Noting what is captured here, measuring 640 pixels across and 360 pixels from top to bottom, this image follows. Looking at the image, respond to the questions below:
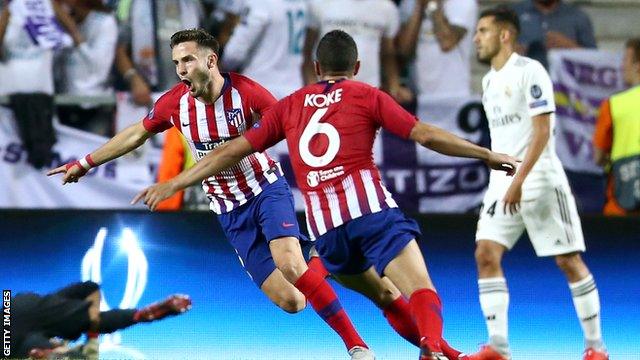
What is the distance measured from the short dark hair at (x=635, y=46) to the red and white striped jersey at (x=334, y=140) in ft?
11.5

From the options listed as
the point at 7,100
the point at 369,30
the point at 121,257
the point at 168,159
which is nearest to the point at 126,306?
the point at 121,257

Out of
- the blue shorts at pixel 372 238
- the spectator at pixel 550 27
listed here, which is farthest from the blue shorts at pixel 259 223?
the spectator at pixel 550 27

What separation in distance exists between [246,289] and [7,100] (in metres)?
2.18

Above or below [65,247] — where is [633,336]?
below

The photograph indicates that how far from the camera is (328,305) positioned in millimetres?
6441

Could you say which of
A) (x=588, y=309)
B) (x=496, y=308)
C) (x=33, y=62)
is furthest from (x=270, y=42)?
(x=588, y=309)

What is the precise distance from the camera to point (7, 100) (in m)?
8.93

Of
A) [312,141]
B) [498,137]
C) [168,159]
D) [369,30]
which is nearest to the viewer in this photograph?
[312,141]

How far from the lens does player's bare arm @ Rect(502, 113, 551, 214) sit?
23.1ft

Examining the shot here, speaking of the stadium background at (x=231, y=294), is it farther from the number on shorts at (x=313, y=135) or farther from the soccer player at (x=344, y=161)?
the number on shorts at (x=313, y=135)

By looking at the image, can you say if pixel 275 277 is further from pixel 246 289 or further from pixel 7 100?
pixel 7 100

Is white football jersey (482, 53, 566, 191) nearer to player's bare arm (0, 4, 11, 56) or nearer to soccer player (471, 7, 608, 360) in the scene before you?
soccer player (471, 7, 608, 360)

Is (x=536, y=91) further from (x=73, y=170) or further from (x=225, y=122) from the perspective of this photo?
(x=73, y=170)

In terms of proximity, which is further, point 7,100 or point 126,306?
point 7,100
